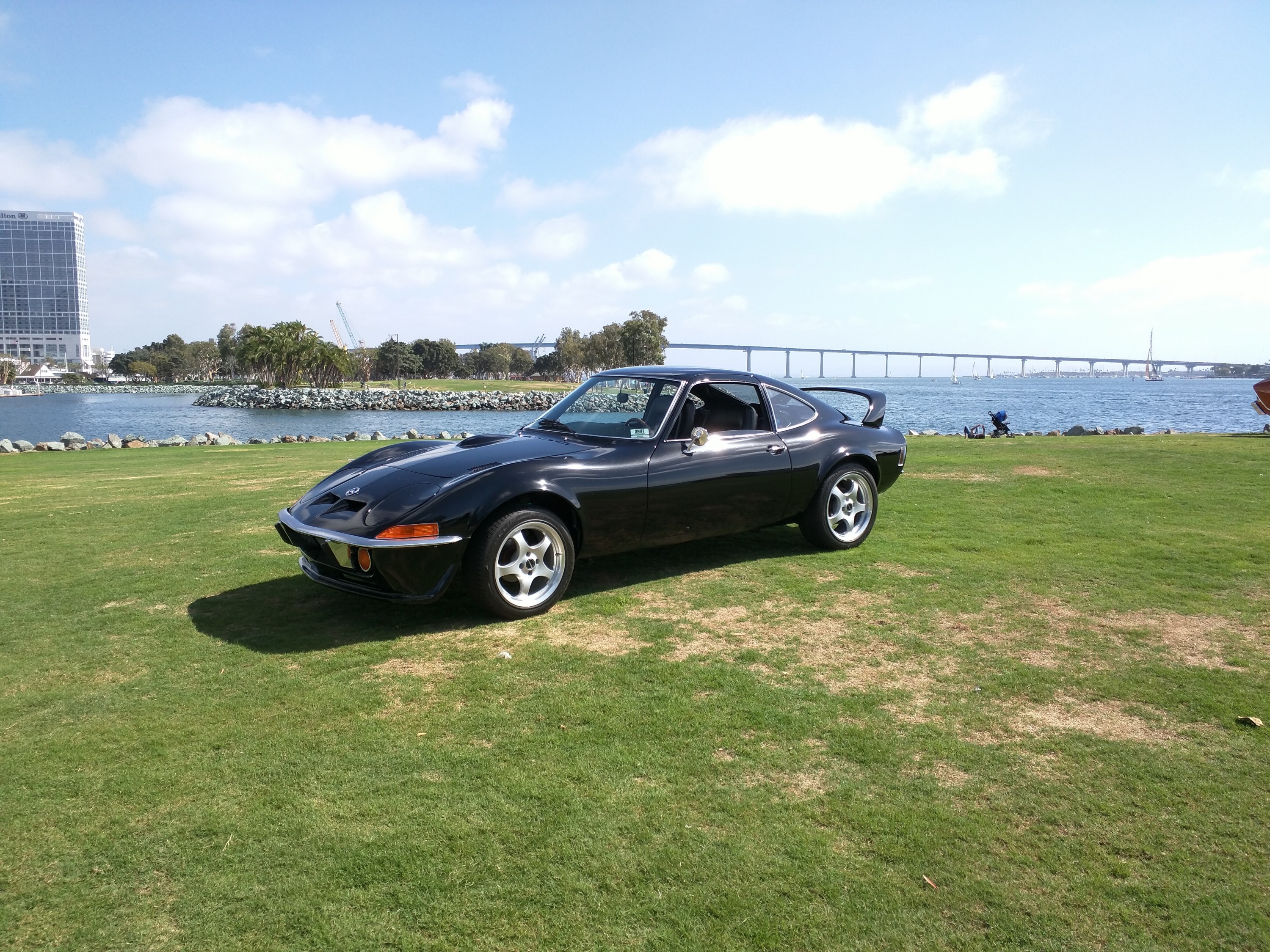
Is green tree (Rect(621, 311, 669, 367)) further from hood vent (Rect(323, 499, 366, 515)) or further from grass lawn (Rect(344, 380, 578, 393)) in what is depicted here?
hood vent (Rect(323, 499, 366, 515))

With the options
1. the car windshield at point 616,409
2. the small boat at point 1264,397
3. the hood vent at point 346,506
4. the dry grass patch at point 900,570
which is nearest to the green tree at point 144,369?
the small boat at point 1264,397

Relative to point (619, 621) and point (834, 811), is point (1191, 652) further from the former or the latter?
point (619, 621)

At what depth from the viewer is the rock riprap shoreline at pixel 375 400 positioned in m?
75.3

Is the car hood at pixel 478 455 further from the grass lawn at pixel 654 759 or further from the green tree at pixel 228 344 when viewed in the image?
the green tree at pixel 228 344

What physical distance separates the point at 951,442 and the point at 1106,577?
38.3ft

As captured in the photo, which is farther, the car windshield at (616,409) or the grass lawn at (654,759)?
the car windshield at (616,409)

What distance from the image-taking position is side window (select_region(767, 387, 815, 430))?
640 cm

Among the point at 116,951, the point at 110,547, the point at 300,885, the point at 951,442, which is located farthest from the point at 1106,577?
the point at 951,442

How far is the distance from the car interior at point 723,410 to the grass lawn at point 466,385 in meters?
89.3

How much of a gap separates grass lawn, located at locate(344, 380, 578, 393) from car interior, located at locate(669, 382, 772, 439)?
89.3m

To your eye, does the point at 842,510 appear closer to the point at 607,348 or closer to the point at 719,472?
the point at 719,472

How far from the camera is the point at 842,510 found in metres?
6.68

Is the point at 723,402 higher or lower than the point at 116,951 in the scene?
higher

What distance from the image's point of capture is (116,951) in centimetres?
211
